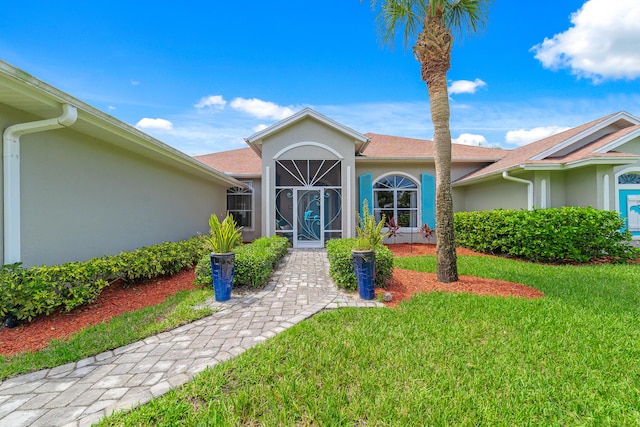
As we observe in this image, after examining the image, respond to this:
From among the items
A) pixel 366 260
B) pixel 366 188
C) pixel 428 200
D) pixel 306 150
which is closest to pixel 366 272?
pixel 366 260

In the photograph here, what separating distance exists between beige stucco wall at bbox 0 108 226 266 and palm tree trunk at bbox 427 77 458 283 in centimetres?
807

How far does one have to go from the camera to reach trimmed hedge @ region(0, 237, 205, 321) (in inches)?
153

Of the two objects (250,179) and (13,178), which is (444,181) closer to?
(13,178)

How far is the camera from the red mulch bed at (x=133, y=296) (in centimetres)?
372

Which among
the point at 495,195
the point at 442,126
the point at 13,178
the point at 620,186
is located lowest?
the point at 13,178

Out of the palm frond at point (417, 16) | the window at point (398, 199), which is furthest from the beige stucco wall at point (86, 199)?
the window at point (398, 199)

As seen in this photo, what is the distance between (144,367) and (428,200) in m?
12.3

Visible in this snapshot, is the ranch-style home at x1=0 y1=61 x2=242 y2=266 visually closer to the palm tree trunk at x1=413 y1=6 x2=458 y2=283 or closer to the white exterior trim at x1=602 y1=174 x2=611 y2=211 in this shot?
the palm tree trunk at x1=413 y1=6 x2=458 y2=283

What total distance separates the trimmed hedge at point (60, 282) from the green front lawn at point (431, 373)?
10.4 ft

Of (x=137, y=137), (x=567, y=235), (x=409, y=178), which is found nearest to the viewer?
(x=137, y=137)

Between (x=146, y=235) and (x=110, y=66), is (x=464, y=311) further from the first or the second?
(x=110, y=66)

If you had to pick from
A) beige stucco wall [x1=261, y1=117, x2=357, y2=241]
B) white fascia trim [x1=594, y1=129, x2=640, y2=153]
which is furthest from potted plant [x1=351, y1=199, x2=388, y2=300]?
white fascia trim [x1=594, y1=129, x2=640, y2=153]

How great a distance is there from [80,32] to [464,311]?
1102 cm

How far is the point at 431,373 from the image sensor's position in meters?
2.84
